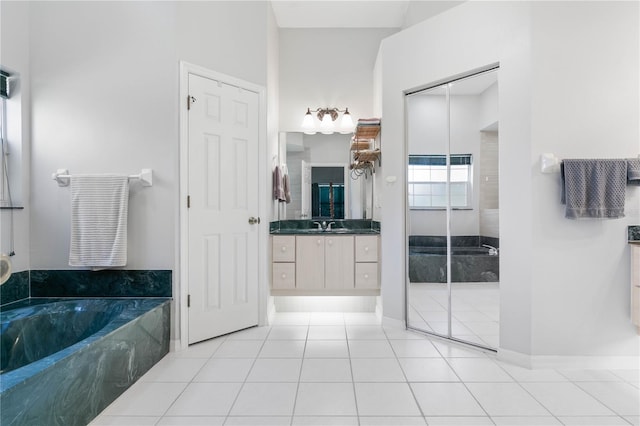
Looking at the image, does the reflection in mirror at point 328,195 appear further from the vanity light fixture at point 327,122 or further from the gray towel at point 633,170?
the gray towel at point 633,170

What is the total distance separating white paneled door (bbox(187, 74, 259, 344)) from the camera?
8.43ft

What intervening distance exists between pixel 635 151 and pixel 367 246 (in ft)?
6.90

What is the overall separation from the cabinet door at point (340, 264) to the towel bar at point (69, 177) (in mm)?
1681

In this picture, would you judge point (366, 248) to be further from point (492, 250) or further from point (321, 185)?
point (492, 250)

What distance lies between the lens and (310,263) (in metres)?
3.32

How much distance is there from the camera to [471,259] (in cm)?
255

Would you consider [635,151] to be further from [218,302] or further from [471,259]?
[218,302]

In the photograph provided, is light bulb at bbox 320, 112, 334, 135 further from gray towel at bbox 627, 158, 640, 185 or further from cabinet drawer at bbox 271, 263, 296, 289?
gray towel at bbox 627, 158, 640, 185

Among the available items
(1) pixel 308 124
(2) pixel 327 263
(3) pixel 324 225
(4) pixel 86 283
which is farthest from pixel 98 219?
(1) pixel 308 124

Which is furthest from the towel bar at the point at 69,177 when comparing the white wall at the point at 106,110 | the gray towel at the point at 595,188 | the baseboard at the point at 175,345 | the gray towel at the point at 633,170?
the gray towel at the point at 633,170

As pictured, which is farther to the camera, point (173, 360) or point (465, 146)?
point (465, 146)

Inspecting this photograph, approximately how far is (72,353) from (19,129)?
1811 mm

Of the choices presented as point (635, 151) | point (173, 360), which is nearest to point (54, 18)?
point (173, 360)

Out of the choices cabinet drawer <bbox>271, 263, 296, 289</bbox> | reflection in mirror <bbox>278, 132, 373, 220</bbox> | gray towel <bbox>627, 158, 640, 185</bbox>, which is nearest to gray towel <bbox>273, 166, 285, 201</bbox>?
reflection in mirror <bbox>278, 132, 373, 220</bbox>
